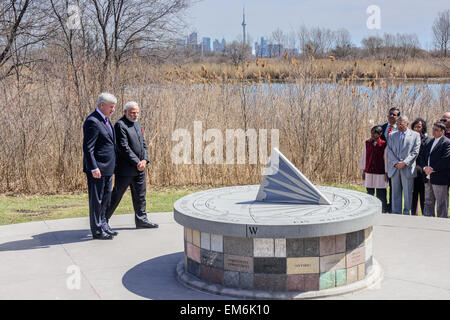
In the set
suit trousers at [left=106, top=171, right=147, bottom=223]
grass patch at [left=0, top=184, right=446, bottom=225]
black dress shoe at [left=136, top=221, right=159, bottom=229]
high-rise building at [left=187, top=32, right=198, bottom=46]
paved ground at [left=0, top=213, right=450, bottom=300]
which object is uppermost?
high-rise building at [left=187, top=32, right=198, bottom=46]

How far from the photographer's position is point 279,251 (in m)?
4.48

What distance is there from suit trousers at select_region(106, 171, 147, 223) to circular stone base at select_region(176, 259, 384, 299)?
2.04 meters

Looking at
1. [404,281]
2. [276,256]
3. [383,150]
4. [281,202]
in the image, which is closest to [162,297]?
[276,256]

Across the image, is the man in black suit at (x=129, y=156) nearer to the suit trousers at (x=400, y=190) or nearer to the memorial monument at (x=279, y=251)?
the memorial monument at (x=279, y=251)

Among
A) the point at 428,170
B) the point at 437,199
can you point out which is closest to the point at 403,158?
the point at 428,170

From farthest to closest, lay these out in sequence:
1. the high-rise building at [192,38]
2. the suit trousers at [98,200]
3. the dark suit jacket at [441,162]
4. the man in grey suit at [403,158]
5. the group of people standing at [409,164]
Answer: the high-rise building at [192,38]
the man in grey suit at [403,158]
the group of people standing at [409,164]
the dark suit jacket at [441,162]
the suit trousers at [98,200]

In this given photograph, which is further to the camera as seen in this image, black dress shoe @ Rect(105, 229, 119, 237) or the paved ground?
black dress shoe @ Rect(105, 229, 119, 237)

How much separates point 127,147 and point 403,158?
13.5 ft

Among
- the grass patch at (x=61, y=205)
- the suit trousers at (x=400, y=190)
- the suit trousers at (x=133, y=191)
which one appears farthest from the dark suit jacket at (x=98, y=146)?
the suit trousers at (x=400, y=190)

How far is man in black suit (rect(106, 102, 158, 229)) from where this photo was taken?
6.65 metres

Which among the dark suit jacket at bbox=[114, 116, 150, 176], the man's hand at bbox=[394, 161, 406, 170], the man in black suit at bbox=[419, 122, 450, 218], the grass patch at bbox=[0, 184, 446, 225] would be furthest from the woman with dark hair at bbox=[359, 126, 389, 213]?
the dark suit jacket at bbox=[114, 116, 150, 176]

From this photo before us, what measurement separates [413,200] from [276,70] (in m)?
4.93

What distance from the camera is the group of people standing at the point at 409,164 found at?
781 centimetres

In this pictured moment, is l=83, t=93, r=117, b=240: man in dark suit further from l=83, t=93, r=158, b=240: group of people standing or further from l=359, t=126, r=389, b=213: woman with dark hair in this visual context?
l=359, t=126, r=389, b=213: woman with dark hair
